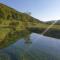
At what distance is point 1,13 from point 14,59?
93101 mm

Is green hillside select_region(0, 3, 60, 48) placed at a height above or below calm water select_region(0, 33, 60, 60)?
below

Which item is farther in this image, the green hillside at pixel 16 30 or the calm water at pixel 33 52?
the green hillside at pixel 16 30

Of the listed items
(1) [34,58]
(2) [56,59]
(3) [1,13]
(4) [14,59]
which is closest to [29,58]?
(1) [34,58]

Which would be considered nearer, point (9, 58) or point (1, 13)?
point (9, 58)

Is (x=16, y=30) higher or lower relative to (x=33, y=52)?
lower

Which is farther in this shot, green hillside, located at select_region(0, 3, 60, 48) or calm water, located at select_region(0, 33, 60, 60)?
green hillside, located at select_region(0, 3, 60, 48)

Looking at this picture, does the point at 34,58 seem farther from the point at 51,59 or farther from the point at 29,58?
the point at 51,59

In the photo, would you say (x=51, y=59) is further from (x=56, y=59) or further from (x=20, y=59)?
(x=20, y=59)

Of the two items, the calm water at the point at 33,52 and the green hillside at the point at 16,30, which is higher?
the calm water at the point at 33,52

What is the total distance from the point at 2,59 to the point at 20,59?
6.79 feet

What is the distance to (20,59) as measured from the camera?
17812mm

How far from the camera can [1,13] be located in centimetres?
10794

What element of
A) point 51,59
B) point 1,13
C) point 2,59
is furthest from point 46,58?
point 1,13

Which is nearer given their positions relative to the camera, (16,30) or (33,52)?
(33,52)
